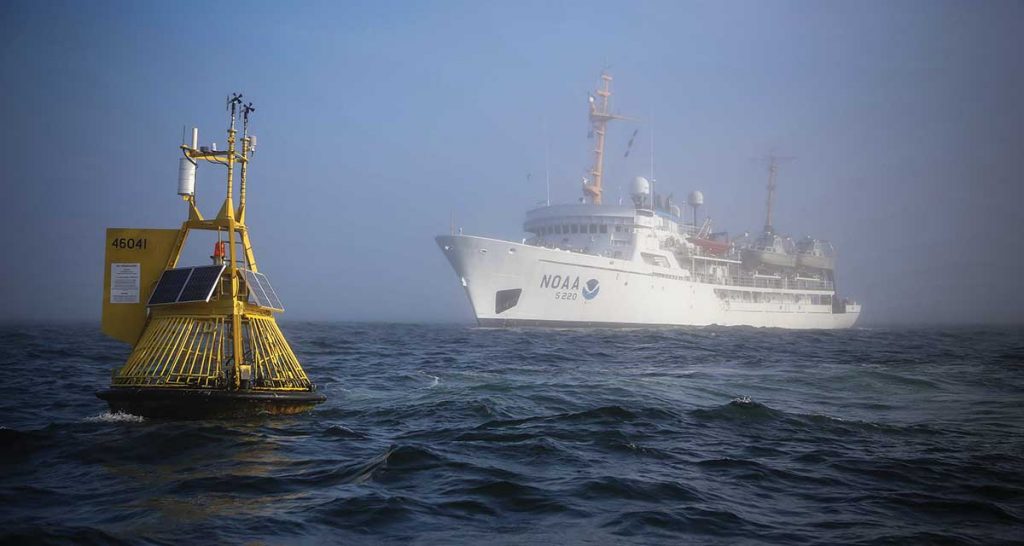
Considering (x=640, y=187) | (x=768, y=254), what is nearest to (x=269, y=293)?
(x=640, y=187)

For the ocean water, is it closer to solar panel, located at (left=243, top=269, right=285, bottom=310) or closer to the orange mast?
solar panel, located at (left=243, top=269, right=285, bottom=310)

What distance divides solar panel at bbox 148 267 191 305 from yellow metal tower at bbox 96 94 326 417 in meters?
0.02

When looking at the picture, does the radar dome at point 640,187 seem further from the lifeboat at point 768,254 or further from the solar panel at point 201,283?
the solar panel at point 201,283

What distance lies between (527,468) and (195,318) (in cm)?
624

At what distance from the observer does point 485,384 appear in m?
16.9

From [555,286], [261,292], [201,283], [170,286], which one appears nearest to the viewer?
[201,283]

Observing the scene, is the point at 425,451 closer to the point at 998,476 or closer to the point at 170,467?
the point at 170,467

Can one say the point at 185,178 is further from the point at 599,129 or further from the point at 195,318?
the point at 599,129

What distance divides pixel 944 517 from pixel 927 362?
23.4 m

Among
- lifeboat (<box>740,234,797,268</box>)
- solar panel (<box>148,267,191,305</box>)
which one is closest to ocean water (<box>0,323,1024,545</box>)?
solar panel (<box>148,267,191,305</box>)

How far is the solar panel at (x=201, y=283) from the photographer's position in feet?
34.3

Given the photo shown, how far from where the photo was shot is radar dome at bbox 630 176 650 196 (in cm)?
6184

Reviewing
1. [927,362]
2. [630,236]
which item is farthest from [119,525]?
[630,236]

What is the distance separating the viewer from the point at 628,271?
50.1 metres
